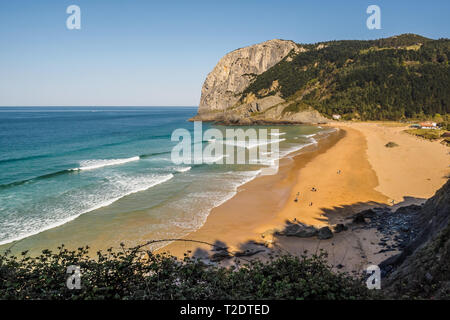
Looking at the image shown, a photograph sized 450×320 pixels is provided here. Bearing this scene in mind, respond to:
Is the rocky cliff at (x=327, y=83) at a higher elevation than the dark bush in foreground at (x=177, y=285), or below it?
higher

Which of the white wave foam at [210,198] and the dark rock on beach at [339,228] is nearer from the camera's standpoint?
the dark rock on beach at [339,228]

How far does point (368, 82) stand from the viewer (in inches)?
3752

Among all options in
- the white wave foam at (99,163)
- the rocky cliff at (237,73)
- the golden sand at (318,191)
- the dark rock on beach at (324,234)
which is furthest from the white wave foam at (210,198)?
the rocky cliff at (237,73)

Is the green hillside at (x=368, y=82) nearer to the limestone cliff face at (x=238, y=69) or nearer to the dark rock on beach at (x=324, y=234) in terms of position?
the limestone cliff face at (x=238, y=69)

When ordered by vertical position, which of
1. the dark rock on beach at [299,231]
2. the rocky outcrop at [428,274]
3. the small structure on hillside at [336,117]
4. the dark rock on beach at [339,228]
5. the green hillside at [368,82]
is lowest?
A: the dark rock on beach at [299,231]

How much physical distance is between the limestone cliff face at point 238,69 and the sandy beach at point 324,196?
354 feet

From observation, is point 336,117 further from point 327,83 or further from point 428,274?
point 428,274

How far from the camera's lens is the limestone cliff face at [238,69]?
A: 134 meters

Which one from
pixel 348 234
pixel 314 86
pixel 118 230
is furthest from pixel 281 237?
pixel 314 86

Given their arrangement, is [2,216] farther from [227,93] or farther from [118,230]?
[227,93]

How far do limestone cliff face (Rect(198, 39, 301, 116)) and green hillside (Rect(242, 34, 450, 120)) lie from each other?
25.6 ft

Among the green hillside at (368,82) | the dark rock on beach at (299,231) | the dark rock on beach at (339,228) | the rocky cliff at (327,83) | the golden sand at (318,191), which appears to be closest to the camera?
the dark rock on beach at (299,231)

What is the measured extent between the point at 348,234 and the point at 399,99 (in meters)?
89.7
